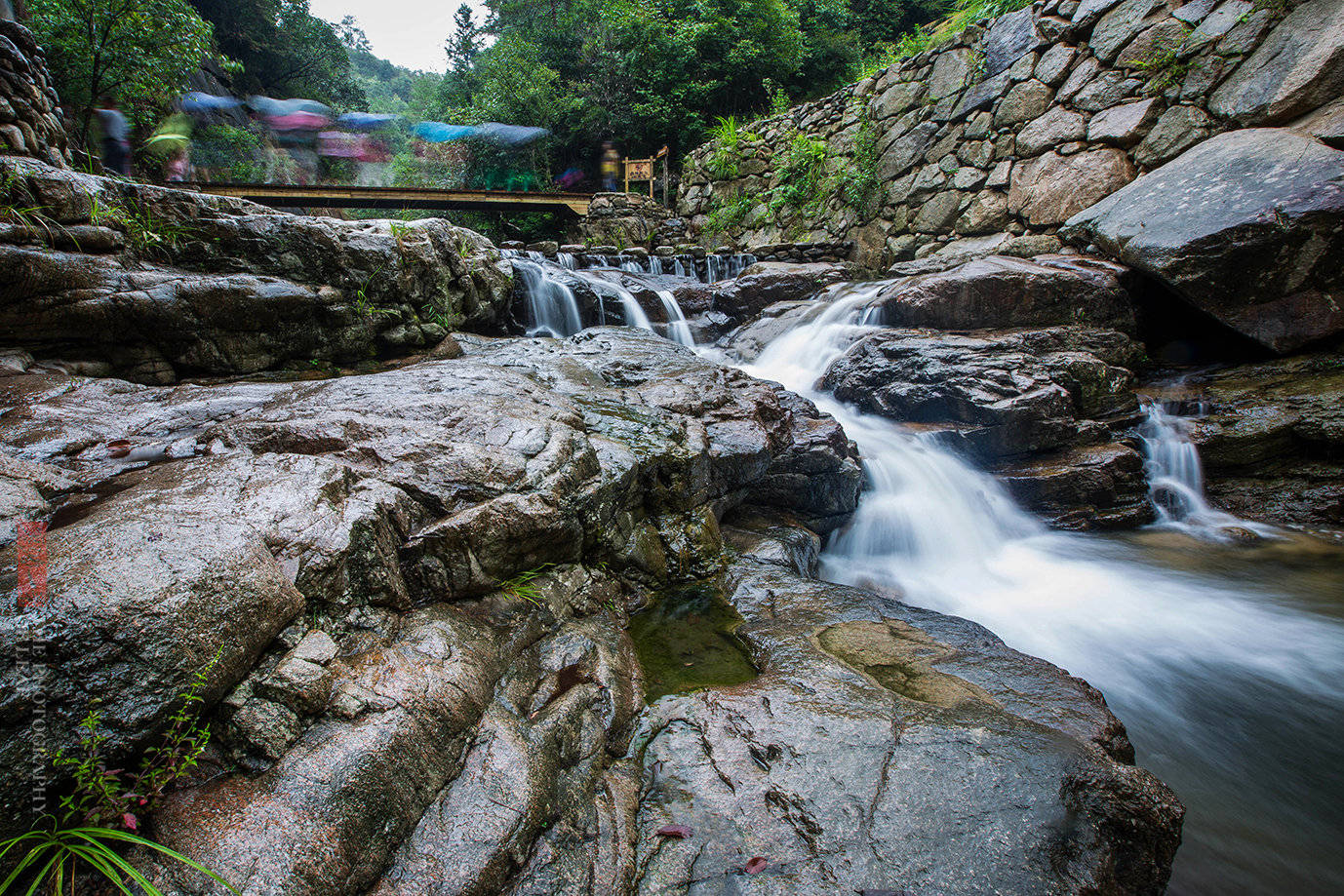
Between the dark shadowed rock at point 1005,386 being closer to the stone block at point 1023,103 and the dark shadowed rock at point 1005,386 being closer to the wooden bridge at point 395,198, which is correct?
the stone block at point 1023,103

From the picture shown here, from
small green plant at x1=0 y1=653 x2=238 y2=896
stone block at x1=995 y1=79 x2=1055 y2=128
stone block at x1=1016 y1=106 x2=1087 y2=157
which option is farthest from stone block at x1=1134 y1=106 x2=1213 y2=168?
small green plant at x1=0 y1=653 x2=238 y2=896

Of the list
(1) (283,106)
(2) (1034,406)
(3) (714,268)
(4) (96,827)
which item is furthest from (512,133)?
(4) (96,827)

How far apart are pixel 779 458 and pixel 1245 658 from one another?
3506 mm

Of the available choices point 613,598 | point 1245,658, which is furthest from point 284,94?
point 1245,658

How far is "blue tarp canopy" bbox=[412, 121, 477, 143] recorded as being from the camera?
19.9 meters

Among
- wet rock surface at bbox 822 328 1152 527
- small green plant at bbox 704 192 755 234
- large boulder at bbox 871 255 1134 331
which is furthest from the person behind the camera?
small green plant at bbox 704 192 755 234

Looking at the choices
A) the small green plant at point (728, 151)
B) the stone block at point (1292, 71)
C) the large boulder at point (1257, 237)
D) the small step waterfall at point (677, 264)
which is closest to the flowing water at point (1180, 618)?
the large boulder at point (1257, 237)

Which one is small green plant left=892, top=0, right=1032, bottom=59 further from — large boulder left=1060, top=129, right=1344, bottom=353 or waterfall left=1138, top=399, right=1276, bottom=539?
waterfall left=1138, top=399, right=1276, bottom=539

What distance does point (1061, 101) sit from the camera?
8766 millimetres

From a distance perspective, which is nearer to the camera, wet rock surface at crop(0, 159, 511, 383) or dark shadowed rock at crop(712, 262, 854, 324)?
wet rock surface at crop(0, 159, 511, 383)

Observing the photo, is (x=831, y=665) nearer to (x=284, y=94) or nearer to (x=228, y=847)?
(x=228, y=847)

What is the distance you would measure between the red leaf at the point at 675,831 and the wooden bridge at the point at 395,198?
46.8 feet

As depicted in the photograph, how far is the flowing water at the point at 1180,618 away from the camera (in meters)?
2.50

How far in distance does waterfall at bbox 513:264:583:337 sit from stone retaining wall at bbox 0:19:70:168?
16.9 feet
